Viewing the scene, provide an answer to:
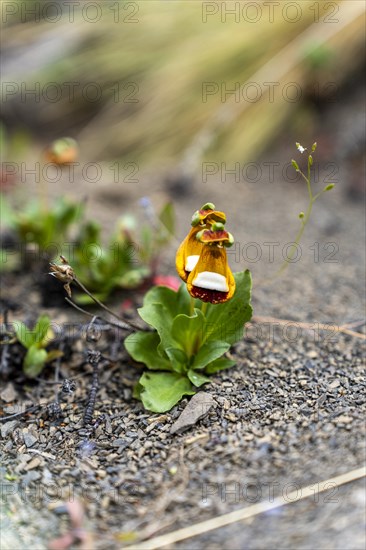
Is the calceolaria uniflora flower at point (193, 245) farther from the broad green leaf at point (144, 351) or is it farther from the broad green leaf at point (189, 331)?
the broad green leaf at point (144, 351)

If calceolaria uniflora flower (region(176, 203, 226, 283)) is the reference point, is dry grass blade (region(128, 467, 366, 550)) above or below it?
below

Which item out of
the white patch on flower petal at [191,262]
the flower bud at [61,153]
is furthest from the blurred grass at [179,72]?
the white patch on flower petal at [191,262]

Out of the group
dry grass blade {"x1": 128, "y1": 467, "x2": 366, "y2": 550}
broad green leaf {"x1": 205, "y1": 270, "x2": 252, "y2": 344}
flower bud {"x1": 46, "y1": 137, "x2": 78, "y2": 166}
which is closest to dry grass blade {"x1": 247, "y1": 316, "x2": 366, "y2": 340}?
broad green leaf {"x1": 205, "y1": 270, "x2": 252, "y2": 344}

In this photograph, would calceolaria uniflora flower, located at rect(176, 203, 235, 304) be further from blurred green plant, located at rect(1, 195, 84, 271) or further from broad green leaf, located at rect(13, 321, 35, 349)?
blurred green plant, located at rect(1, 195, 84, 271)

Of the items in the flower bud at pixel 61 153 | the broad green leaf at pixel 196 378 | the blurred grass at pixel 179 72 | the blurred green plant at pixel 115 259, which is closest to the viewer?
the broad green leaf at pixel 196 378


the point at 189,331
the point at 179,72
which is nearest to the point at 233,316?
the point at 189,331

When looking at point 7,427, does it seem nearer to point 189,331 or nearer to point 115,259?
point 189,331

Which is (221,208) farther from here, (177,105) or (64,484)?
(64,484)
